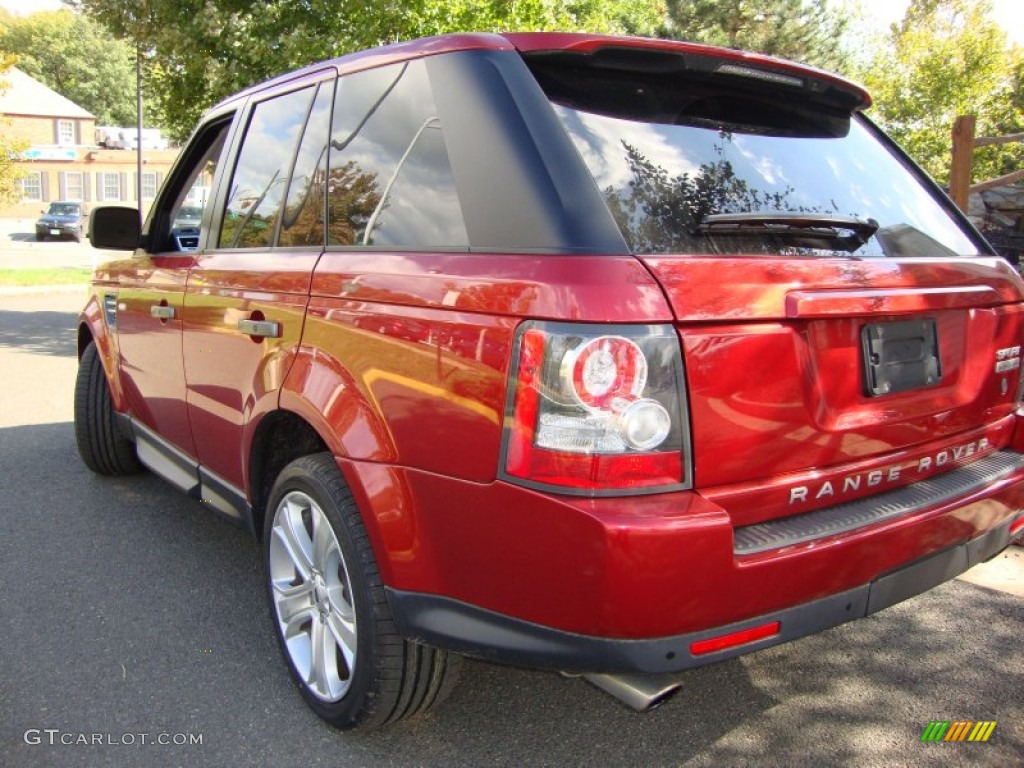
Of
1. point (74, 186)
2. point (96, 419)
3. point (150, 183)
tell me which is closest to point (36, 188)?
Answer: point (74, 186)

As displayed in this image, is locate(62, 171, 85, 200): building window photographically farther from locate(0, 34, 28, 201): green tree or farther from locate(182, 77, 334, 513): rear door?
locate(182, 77, 334, 513): rear door

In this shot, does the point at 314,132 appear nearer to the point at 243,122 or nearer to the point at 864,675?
the point at 243,122

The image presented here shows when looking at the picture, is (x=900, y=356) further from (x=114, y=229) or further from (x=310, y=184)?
(x=114, y=229)

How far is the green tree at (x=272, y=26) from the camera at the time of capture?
8648 mm

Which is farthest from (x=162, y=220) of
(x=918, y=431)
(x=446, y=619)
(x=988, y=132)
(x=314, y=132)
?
(x=988, y=132)

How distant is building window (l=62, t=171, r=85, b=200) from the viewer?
172 ft

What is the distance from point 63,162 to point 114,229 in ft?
181

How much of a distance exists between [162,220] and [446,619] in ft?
9.22

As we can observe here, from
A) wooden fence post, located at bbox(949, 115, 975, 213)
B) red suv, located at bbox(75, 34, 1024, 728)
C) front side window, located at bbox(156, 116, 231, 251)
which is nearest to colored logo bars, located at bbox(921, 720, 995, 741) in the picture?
red suv, located at bbox(75, 34, 1024, 728)

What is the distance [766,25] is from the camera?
18.9 m

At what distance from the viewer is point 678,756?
2.48 meters

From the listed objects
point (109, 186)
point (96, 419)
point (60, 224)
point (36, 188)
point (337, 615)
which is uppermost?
point (109, 186)

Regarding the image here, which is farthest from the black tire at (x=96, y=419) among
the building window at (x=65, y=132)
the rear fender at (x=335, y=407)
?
the building window at (x=65, y=132)

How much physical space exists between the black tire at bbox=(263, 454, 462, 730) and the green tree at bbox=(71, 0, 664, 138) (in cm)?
710
